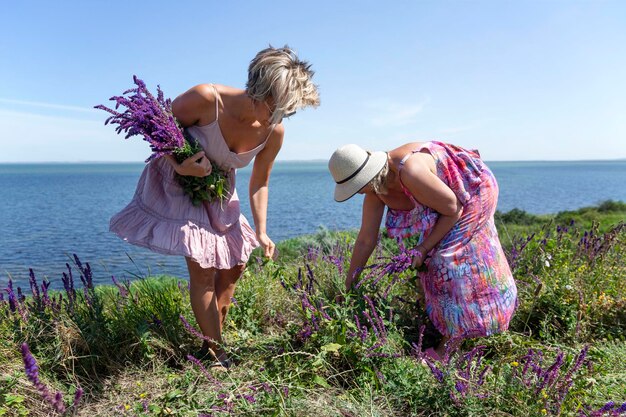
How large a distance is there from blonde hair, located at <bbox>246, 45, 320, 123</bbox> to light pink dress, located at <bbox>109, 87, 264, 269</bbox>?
29 cm

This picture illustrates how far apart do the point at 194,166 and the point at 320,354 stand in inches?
48.4

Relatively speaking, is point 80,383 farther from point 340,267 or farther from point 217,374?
point 340,267

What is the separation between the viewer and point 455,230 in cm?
272

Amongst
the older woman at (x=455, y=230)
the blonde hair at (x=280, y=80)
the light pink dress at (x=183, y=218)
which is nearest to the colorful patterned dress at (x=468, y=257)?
the older woman at (x=455, y=230)

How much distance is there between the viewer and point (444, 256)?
8.96ft

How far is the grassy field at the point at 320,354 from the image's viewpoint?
2.01 meters

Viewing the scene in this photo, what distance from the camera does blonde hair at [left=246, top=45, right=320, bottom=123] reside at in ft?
7.85

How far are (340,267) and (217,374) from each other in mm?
1479

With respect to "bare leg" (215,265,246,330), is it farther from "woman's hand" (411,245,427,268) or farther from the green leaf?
"woman's hand" (411,245,427,268)

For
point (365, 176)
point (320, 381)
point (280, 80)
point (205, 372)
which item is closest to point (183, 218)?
point (205, 372)

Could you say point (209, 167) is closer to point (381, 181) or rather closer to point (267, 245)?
point (267, 245)

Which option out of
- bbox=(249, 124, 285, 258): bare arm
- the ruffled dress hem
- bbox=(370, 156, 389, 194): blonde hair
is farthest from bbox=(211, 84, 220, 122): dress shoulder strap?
bbox=(370, 156, 389, 194): blonde hair

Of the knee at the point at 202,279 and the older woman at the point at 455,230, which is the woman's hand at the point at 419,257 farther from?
the knee at the point at 202,279

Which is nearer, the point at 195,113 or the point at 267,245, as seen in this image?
the point at 195,113
